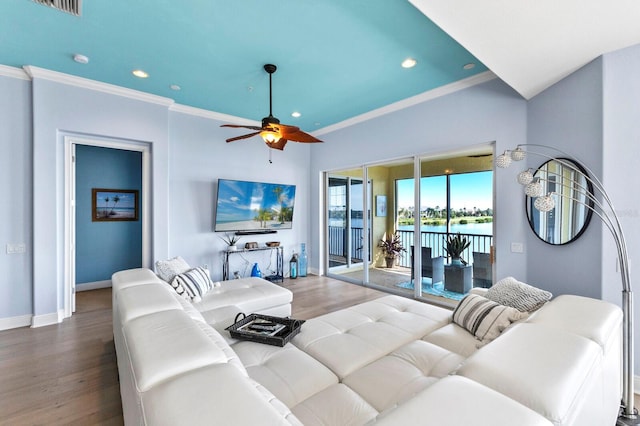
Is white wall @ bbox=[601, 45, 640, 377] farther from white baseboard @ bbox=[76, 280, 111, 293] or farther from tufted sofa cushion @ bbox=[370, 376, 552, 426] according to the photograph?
white baseboard @ bbox=[76, 280, 111, 293]

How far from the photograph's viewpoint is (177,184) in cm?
464

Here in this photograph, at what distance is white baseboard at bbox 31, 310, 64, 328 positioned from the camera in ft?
11.2

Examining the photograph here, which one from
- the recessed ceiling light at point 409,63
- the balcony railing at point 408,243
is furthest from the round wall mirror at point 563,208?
the recessed ceiling light at point 409,63

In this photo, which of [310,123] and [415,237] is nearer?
[415,237]

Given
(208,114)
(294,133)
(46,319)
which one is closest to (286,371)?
(294,133)

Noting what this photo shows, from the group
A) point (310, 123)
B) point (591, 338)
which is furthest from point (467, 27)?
point (310, 123)

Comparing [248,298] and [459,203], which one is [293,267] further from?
[459,203]

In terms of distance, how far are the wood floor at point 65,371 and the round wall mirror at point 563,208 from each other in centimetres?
270

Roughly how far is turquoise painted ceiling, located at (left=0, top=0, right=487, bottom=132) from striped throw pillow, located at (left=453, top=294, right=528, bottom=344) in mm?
2428

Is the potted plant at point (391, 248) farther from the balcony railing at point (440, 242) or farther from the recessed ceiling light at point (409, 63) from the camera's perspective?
the recessed ceiling light at point (409, 63)

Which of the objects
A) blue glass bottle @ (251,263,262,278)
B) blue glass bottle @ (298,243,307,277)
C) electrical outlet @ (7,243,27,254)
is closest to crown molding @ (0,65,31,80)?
electrical outlet @ (7,243,27,254)

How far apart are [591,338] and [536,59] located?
219cm

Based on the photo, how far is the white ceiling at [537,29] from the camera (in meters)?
1.69

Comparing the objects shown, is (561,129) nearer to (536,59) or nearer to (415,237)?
(536,59)
